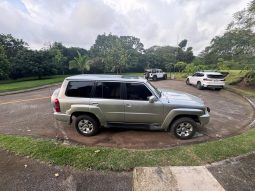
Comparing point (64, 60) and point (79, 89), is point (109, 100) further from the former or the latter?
point (64, 60)

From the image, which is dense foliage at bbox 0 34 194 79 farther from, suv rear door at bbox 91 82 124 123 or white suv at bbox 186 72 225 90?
suv rear door at bbox 91 82 124 123

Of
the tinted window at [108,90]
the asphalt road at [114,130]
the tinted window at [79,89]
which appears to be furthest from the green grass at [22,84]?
the tinted window at [108,90]

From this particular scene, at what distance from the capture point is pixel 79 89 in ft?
19.3

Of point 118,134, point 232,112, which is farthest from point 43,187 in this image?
point 232,112

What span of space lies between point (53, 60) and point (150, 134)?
30040 millimetres

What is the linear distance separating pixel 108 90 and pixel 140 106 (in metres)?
1.08

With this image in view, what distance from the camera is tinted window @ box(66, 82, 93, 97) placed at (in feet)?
19.2

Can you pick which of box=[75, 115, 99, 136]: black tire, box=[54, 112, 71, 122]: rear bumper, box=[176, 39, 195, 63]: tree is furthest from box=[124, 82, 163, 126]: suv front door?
box=[176, 39, 195, 63]: tree

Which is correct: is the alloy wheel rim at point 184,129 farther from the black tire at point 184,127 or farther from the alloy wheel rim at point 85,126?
the alloy wheel rim at point 85,126

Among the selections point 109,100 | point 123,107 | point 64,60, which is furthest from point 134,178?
point 64,60

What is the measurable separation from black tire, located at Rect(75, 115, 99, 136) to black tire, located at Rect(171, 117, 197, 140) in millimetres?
2374

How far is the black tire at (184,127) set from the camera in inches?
224

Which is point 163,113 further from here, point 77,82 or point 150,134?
point 77,82

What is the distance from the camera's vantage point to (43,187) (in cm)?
357
